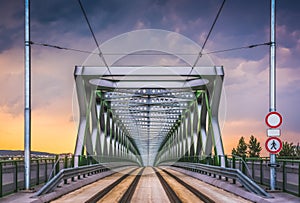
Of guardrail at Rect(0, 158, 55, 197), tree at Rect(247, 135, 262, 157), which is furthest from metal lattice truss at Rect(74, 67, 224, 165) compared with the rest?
tree at Rect(247, 135, 262, 157)

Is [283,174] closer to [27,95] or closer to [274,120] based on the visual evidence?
[274,120]

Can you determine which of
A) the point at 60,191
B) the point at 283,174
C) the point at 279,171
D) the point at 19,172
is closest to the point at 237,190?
the point at 279,171

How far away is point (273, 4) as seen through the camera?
15203 mm

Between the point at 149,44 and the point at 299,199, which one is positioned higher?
the point at 149,44

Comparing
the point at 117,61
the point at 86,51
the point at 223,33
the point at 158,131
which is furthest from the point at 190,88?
the point at 158,131

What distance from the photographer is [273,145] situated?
14.2 meters

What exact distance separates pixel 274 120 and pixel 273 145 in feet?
2.42

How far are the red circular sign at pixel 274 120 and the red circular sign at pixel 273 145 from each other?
0.38m

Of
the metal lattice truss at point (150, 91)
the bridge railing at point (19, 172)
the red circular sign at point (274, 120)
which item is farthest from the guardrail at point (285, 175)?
the metal lattice truss at point (150, 91)

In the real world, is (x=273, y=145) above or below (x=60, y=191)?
above

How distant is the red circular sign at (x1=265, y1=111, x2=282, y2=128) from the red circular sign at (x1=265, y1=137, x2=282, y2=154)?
38cm

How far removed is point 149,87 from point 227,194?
22.7m

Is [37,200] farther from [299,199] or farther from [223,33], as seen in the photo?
[223,33]

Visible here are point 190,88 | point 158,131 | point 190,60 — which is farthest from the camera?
point 158,131
